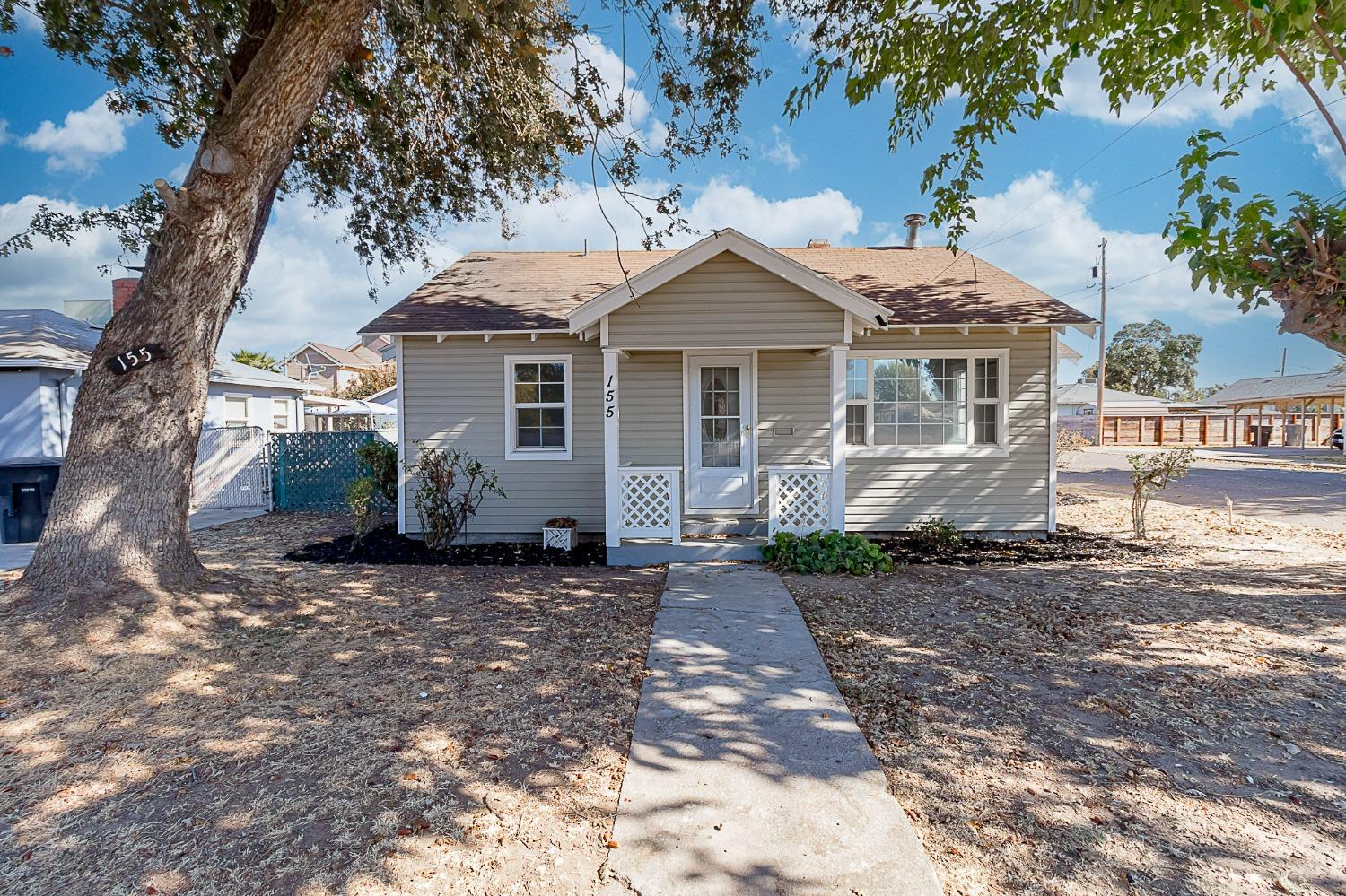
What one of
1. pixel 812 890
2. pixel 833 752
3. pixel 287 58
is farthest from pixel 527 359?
pixel 812 890

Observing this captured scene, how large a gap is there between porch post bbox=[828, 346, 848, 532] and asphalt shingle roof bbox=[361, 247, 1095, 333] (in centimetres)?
169

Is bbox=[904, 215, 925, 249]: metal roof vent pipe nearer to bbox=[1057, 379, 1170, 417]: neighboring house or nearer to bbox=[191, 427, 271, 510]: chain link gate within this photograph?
bbox=[191, 427, 271, 510]: chain link gate

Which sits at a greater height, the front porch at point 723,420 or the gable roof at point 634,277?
the gable roof at point 634,277

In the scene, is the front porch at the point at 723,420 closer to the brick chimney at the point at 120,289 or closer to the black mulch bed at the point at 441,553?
the black mulch bed at the point at 441,553

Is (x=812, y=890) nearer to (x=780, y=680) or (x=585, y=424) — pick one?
(x=780, y=680)

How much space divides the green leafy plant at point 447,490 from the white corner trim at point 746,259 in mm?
2991

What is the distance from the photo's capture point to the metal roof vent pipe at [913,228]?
11500 millimetres

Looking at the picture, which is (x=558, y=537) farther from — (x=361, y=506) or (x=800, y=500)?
(x=800, y=500)

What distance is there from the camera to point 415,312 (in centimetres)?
926

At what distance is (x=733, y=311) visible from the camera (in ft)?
24.8

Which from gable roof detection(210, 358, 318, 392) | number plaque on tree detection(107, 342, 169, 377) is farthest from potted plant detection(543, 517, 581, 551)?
gable roof detection(210, 358, 318, 392)

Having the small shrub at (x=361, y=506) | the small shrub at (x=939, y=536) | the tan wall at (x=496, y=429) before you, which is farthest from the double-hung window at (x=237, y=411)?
the small shrub at (x=939, y=536)

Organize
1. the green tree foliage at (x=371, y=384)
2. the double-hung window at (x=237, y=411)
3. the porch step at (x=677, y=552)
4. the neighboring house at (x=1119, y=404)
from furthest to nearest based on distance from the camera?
the neighboring house at (x=1119, y=404) < the green tree foliage at (x=371, y=384) < the double-hung window at (x=237, y=411) < the porch step at (x=677, y=552)

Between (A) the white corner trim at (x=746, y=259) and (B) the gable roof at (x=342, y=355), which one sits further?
(B) the gable roof at (x=342, y=355)
